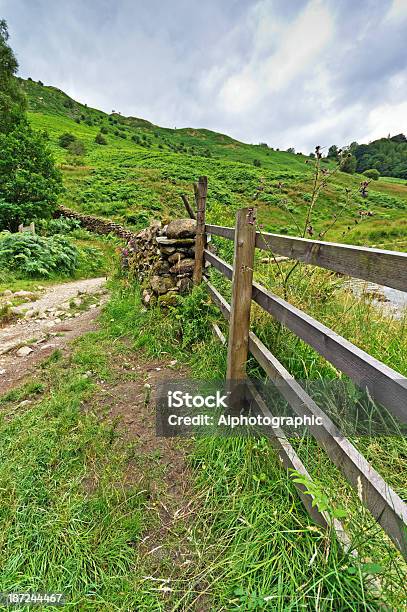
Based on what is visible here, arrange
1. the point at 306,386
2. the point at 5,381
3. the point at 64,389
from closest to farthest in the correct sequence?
1. the point at 306,386
2. the point at 64,389
3. the point at 5,381

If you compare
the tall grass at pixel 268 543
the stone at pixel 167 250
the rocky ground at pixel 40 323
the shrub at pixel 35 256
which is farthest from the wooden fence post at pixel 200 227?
the shrub at pixel 35 256

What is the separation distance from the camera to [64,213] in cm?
1891

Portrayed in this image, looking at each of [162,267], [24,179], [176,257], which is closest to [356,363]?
[176,257]

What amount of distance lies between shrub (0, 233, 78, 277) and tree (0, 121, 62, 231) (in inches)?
150

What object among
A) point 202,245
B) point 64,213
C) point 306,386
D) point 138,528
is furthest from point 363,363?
point 64,213

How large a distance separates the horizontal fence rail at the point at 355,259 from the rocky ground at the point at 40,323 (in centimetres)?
347

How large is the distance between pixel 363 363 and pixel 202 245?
142 inches

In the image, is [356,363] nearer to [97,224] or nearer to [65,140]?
[97,224]

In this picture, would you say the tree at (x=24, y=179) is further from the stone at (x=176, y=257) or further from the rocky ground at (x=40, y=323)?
the stone at (x=176, y=257)

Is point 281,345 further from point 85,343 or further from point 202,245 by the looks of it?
point 85,343

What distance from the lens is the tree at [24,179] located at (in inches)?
512

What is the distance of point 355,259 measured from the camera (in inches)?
51.4

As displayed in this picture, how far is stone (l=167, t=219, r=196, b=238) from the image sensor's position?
4.94m
